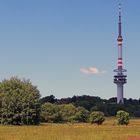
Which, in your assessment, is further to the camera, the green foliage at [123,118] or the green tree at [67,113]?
the green tree at [67,113]

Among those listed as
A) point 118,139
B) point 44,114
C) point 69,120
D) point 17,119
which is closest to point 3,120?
point 17,119

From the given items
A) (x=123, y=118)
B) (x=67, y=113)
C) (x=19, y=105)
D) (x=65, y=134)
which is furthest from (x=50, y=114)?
(x=65, y=134)

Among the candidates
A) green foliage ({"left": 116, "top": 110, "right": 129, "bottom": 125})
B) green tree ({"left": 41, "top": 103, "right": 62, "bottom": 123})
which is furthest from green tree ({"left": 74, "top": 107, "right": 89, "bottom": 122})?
green foliage ({"left": 116, "top": 110, "right": 129, "bottom": 125})

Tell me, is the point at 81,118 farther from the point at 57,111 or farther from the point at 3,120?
the point at 3,120

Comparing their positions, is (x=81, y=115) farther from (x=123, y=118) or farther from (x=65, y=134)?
(x=65, y=134)

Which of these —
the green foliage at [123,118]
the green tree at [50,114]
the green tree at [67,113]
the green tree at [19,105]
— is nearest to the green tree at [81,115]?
the green tree at [67,113]

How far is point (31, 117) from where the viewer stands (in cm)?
10775

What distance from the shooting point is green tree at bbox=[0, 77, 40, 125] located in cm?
10750

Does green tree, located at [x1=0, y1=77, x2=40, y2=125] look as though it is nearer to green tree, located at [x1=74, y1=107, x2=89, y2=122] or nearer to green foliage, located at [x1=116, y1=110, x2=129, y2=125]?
green foliage, located at [x1=116, y1=110, x2=129, y2=125]

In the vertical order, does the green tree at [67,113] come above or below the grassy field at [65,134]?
above

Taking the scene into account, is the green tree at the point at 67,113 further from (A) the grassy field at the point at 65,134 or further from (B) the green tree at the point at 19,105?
(A) the grassy field at the point at 65,134

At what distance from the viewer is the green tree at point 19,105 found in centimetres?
10750

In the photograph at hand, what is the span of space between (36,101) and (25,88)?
16.3 ft

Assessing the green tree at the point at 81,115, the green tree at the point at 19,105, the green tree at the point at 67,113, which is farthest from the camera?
the green tree at the point at 81,115
